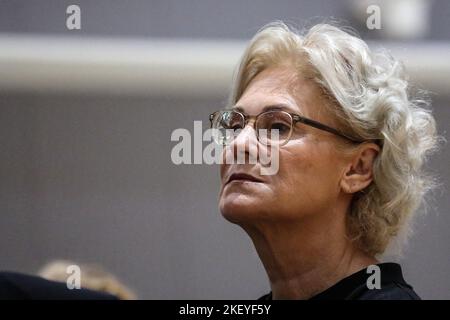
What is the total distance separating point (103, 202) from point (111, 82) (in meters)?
0.42

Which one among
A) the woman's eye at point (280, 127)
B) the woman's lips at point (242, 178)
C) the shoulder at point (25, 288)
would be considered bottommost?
the shoulder at point (25, 288)

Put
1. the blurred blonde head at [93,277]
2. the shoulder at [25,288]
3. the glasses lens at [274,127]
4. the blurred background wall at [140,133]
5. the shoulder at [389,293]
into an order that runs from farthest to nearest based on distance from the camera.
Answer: the blurred background wall at [140,133] < the blurred blonde head at [93,277] < the glasses lens at [274,127] < the shoulder at [389,293] < the shoulder at [25,288]

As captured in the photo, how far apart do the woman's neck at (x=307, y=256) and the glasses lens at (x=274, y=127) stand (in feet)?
0.62

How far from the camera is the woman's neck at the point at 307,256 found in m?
1.54

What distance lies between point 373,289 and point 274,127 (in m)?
0.40

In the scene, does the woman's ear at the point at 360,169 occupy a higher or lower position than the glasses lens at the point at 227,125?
lower

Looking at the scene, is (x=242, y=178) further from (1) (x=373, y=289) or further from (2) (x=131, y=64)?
(2) (x=131, y=64)

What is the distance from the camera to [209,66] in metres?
2.41

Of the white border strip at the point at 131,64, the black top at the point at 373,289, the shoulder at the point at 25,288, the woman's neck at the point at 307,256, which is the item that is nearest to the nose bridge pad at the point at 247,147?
the woman's neck at the point at 307,256

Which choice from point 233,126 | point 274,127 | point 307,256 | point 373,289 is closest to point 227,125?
point 233,126

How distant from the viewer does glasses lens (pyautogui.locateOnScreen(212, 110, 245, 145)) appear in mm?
1580

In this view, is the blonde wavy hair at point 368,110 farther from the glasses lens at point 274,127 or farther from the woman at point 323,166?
the glasses lens at point 274,127

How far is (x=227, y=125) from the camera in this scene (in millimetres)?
1609
